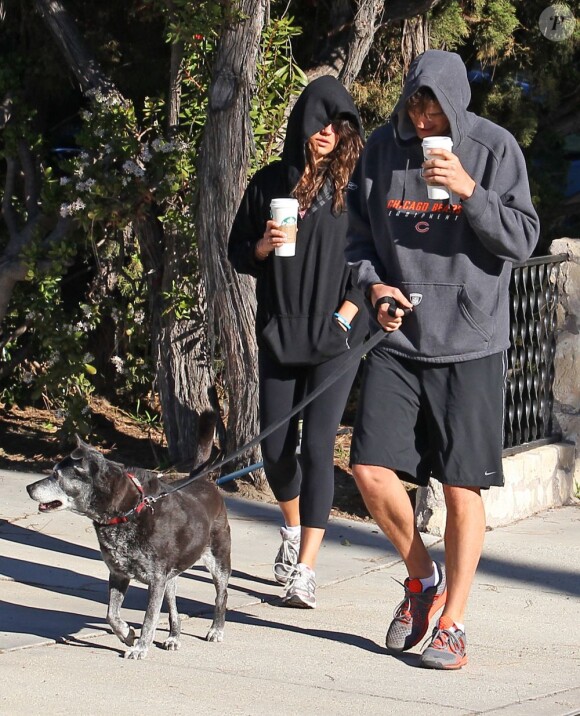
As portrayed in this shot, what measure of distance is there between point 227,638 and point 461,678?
3.02 feet

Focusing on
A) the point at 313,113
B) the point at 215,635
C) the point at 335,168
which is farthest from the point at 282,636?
the point at 313,113

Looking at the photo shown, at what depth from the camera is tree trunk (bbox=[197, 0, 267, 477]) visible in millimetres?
6395

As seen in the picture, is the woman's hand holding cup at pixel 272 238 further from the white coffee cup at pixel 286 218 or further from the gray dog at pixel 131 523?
the gray dog at pixel 131 523

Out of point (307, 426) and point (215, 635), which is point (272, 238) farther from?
point (215, 635)

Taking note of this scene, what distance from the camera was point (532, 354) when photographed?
708cm

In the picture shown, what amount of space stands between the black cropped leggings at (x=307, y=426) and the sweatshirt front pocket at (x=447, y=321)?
933mm

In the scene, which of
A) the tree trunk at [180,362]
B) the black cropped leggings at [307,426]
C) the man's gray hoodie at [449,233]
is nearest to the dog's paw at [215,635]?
the black cropped leggings at [307,426]

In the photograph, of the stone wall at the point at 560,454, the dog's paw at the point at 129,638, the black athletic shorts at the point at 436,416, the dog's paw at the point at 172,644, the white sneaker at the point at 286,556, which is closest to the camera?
the black athletic shorts at the point at 436,416

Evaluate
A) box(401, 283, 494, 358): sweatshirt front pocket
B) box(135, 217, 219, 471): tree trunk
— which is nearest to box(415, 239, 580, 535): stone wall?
box(135, 217, 219, 471): tree trunk

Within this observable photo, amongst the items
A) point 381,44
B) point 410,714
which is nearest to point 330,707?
point 410,714

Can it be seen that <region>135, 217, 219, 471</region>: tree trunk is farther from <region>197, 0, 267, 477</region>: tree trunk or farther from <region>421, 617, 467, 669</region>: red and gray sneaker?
<region>421, 617, 467, 669</region>: red and gray sneaker

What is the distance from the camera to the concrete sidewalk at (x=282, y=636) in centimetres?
392

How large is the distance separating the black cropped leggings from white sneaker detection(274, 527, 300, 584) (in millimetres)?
172

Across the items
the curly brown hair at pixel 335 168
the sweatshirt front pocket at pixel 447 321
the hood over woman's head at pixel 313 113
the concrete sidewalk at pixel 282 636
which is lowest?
the concrete sidewalk at pixel 282 636
